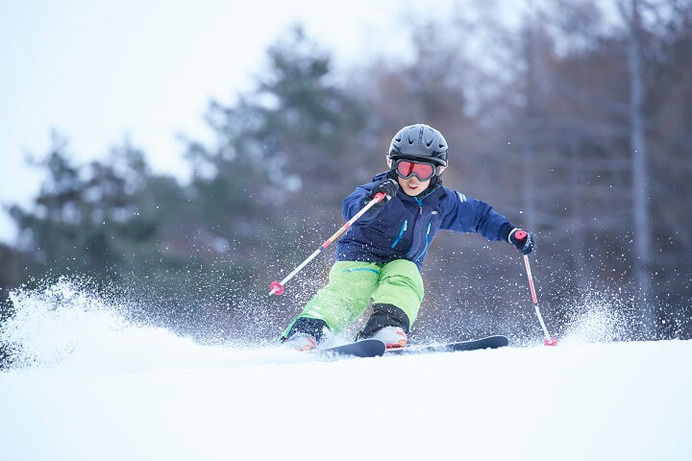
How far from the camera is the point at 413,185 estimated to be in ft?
15.7

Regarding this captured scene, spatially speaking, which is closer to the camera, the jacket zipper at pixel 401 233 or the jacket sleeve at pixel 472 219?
the jacket zipper at pixel 401 233

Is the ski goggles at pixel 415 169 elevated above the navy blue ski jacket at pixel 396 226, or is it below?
above

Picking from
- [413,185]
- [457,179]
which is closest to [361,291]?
[413,185]

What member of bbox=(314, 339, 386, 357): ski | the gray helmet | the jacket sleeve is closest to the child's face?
the gray helmet

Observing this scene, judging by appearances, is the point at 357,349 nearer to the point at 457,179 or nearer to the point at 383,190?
the point at 383,190

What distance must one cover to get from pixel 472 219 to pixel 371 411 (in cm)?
297

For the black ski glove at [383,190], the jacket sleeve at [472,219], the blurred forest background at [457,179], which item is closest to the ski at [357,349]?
the black ski glove at [383,190]

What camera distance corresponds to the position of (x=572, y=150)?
21594mm

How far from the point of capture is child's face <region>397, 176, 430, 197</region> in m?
4.79

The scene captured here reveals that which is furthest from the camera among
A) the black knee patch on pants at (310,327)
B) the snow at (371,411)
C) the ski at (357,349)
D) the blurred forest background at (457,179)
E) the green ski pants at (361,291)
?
the blurred forest background at (457,179)

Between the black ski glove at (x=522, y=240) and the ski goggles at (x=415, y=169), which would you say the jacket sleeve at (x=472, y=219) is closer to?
the black ski glove at (x=522, y=240)

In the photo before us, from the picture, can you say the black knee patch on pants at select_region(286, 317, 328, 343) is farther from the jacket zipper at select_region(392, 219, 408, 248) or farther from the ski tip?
the ski tip

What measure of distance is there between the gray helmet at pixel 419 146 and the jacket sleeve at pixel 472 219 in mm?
367

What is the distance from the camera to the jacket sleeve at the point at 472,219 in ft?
16.8
